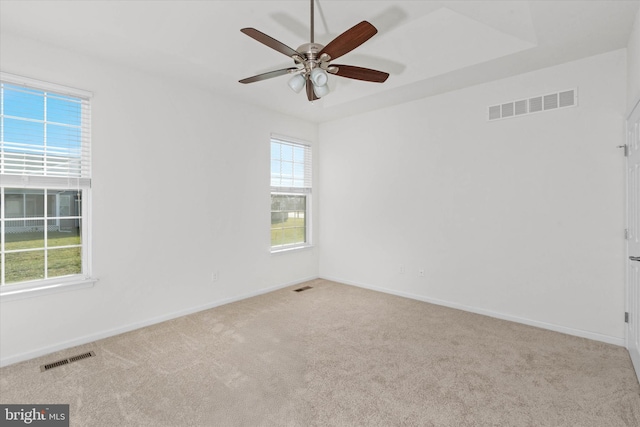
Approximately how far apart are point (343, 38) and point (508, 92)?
260 cm

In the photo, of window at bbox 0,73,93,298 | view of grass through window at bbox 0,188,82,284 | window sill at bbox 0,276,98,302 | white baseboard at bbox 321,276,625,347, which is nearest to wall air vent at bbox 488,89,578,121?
white baseboard at bbox 321,276,625,347

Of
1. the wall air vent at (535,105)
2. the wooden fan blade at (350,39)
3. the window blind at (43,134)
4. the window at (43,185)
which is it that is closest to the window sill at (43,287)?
the window at (43,185)

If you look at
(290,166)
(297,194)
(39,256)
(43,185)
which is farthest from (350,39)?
(297,194)

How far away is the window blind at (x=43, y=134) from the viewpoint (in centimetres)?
271

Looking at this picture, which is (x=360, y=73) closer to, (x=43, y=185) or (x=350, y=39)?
(x=350, y=39)

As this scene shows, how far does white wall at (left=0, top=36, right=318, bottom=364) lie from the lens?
2.90 m

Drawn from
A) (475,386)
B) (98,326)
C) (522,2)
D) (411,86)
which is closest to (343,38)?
(522,2)

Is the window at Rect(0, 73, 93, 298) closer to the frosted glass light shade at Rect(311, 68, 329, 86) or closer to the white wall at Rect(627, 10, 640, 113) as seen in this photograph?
the frosted glass light shade at Rect(311, 68, 329, 86)

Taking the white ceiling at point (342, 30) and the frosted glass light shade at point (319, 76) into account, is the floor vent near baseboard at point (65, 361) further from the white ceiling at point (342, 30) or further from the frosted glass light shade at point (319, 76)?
the frosted glass light shade at point (319, 76)

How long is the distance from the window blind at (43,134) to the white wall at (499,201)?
3440 mm

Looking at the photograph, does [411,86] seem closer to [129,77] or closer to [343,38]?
[343,38]

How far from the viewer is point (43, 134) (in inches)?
114

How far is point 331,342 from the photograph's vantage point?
3107 millimetres

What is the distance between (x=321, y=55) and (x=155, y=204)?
8.23 feet
